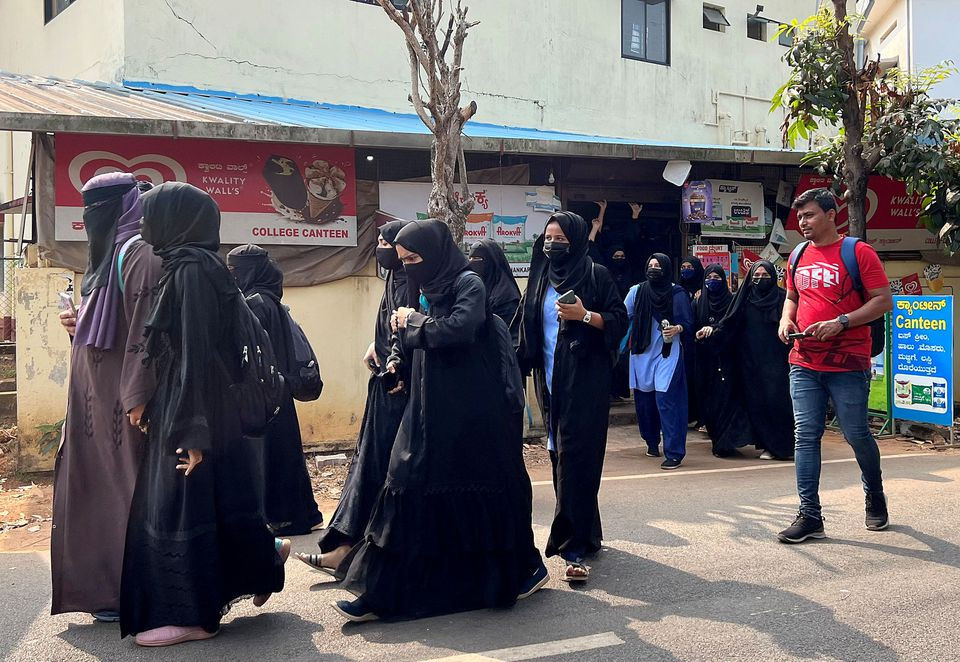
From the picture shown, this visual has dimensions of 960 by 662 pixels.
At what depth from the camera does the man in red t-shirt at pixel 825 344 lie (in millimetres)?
5188

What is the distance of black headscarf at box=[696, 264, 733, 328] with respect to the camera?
364 inches

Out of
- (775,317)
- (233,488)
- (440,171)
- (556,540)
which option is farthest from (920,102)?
(233,488)

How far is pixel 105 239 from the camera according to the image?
403 cm

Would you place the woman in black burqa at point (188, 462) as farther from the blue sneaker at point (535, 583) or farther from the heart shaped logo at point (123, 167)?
the heart shaped logo at point (123, 167)

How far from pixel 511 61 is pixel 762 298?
7.41 m

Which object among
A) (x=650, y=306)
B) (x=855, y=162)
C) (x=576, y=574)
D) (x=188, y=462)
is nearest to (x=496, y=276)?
(x=576, y=574)

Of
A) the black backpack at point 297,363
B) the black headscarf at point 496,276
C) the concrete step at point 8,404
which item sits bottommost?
the concrete step at point 8,404

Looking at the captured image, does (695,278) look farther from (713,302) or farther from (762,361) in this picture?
(762,361)

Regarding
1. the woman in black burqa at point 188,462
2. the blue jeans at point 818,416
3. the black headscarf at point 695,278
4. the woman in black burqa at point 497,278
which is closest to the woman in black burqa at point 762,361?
the black headscarf at point 695,278

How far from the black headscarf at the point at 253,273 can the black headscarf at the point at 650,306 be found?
3695 mm

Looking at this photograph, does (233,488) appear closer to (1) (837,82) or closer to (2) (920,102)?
(1) (837,82)

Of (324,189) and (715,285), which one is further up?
(324,189)

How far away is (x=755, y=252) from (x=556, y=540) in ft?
26.1

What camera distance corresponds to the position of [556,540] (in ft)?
15.7
